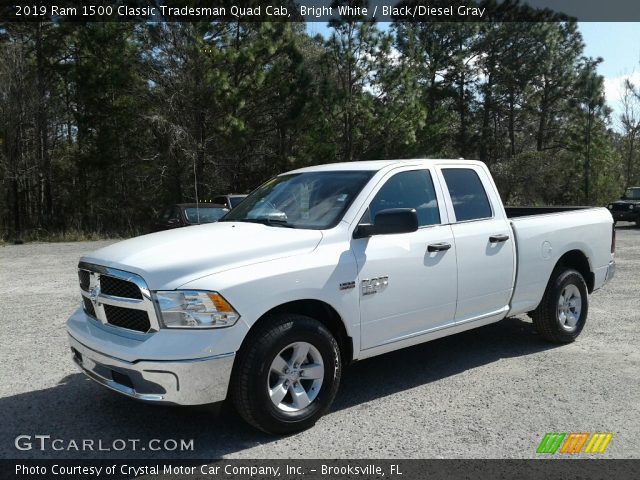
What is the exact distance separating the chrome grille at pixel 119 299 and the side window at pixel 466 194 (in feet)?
9.17

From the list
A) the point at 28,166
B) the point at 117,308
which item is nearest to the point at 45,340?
the point at 117,308

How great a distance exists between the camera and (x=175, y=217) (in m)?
14.4

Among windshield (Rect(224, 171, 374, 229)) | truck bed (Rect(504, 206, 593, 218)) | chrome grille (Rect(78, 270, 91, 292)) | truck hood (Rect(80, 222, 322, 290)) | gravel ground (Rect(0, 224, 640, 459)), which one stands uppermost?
windshield (Rect(224, 171, 374, 229))

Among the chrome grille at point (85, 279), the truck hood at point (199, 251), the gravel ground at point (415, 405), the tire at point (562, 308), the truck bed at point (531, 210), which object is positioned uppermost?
the truck bed at point (531, 210)

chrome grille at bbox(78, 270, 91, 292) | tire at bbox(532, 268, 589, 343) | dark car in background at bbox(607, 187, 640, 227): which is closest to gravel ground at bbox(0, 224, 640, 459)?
tire at bbox(532, 268, 589, 343)

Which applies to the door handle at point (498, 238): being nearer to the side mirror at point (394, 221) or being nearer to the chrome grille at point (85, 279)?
the side mirror at point (394, 221)

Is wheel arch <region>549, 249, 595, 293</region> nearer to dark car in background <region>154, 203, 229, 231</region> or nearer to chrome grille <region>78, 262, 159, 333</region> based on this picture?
chrome grille <region>78, 262, 159, 333</region>

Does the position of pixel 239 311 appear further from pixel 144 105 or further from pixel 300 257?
pixel 144 105

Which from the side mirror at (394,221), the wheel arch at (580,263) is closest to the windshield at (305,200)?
the side mirror at (394,221)

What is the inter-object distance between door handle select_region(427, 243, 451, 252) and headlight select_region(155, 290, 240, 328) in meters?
1.88

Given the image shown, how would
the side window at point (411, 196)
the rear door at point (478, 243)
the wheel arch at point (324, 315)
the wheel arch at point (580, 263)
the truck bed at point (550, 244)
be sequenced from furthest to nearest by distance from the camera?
the wheel arch at point (580, 263) < the truck bed at point (550, 244) < the rear door at point (478, 243) < the side window at point (411, 196) < the wheel arch at point (324, 315)

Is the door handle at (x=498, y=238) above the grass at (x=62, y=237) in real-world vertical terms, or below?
above

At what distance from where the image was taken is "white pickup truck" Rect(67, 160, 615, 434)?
135 inches

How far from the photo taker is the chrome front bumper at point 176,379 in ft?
11.0
